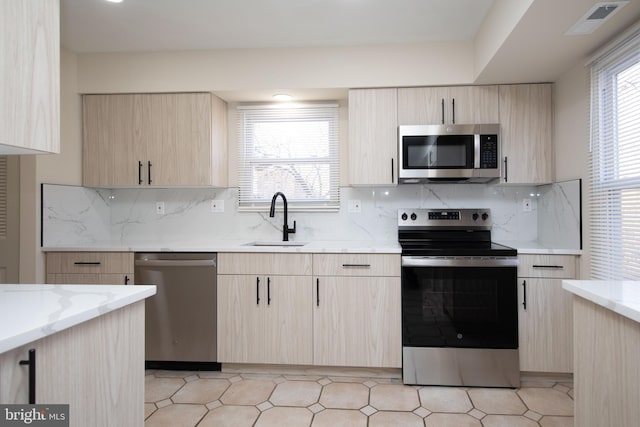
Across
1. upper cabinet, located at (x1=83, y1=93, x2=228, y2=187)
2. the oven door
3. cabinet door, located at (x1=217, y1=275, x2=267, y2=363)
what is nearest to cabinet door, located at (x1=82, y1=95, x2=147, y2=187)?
upper cabinet, located at (x1=83, y1=93, x2=228, y2=187)

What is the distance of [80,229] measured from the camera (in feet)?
9.89

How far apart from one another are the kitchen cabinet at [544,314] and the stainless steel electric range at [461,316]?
3.4 inches

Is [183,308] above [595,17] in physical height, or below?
below

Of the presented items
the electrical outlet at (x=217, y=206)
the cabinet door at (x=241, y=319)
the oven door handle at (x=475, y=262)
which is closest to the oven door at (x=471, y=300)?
the oven door handle at (x=475, y=262)

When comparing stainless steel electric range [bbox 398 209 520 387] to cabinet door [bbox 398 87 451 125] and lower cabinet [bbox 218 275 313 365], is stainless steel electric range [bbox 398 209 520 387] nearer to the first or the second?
lower cabinet [bbox 218 275 313 365]

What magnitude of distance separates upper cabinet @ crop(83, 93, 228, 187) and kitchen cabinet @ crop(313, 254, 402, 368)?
1.21 m

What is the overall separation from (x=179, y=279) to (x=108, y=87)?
161 cm

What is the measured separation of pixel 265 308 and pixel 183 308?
0.58 metres

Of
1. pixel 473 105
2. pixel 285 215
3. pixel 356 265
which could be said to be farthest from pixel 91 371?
pixel 473 105

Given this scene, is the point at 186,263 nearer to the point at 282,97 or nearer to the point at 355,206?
the point at 355,206

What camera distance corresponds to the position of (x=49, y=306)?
102 centimetres

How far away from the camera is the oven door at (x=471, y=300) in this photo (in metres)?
2.43

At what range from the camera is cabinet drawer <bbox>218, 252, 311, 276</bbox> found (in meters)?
2.60

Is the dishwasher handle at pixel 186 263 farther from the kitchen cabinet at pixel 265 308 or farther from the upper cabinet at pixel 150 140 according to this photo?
the upper cabinet at pixel 150 140
